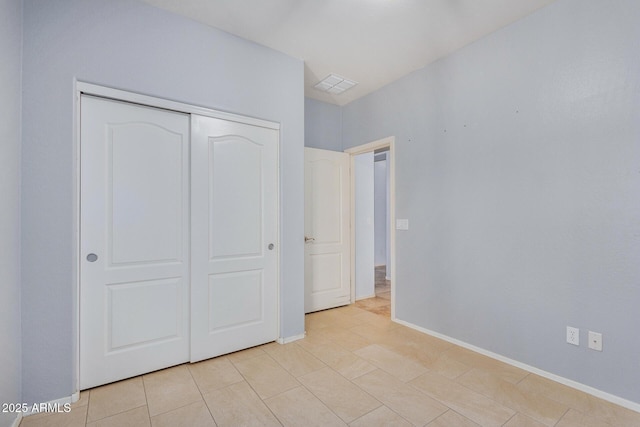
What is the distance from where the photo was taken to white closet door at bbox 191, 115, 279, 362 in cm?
240

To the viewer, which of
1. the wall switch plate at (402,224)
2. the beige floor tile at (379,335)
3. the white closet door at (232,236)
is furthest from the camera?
the wall switch plate at (402,224)

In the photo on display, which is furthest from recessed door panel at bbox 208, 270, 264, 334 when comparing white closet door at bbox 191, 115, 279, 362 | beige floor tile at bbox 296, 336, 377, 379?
beige floor tile at bbox 296, 336, 377, 379

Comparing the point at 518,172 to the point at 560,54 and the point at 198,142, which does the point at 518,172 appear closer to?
the point at 560,54

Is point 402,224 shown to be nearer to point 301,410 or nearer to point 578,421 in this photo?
point 578,421

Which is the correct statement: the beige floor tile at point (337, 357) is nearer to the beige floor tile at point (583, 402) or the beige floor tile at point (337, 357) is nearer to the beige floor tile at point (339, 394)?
the beige floor tile at point (339, 394)

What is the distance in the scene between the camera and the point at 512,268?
2416 millimetres

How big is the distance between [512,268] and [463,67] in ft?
6.18

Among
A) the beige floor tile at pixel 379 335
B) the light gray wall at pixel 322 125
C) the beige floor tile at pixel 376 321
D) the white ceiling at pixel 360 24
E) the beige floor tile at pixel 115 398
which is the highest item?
the white ceiling at pixel 360 24

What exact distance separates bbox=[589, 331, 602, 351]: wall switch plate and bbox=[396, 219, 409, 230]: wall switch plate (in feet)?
5.56

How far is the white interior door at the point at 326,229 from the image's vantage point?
3697 mm

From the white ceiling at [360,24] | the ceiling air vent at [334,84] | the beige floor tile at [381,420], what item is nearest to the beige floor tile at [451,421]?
the beige floor tile at [381,420]

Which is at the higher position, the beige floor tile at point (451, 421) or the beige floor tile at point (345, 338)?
the beige floor tile at point (451, 421)

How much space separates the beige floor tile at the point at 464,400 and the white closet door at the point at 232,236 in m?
1.40

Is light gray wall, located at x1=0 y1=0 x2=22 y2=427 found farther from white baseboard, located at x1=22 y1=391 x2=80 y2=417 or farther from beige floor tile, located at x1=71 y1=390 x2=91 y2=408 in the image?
beige floor tile, located at x1=71 y1=390 x2=91 y2=408
